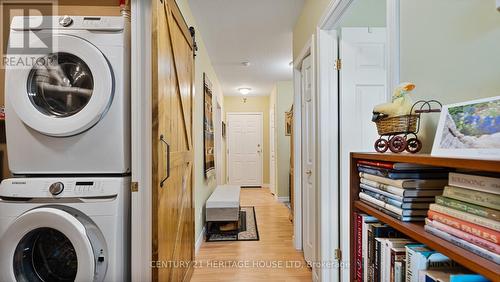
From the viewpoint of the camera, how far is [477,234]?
1.71 feet

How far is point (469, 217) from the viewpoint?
0.55m

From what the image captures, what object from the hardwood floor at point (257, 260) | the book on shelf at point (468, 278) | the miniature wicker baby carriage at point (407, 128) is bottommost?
the hardwood floor at point (257, 260)

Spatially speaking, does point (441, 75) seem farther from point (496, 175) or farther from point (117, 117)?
point (117, 117)

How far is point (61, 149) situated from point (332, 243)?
1.93 m

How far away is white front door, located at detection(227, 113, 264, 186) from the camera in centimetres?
712

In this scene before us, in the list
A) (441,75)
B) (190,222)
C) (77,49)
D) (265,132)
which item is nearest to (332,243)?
(190,222)

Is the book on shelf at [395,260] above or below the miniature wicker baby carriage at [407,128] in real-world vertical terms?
below

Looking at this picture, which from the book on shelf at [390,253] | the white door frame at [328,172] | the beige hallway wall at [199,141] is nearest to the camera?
the book on shelf at [390,253]

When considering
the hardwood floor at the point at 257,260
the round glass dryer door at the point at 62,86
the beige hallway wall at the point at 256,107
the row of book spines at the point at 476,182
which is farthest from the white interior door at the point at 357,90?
the beige hallway wall at the point at 256,107

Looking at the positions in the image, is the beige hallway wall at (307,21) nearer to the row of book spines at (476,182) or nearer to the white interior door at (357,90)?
the white interior door at (357,90)

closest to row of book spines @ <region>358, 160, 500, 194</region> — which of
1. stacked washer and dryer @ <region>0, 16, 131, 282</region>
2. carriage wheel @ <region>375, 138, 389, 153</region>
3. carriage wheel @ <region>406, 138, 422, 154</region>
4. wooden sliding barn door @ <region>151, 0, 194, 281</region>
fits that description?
carriage wheel @ <region>406, 138, 422, 154</region>

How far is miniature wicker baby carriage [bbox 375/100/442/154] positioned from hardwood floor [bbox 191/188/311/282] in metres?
1.79

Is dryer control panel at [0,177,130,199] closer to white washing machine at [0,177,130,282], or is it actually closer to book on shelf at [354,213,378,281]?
white washing machine at [0,177,130,282]

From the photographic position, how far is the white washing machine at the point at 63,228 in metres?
1.22
